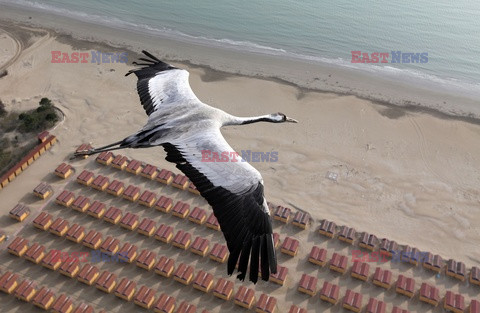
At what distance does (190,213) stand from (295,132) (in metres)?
14.3

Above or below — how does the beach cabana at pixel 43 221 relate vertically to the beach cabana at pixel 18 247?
above

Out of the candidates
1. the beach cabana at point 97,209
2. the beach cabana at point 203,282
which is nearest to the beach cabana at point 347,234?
the beach cabana at point 203,282

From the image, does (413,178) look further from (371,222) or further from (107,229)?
(107,229)

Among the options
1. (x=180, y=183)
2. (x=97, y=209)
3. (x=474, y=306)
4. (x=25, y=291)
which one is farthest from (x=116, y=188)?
(x=474, y=306)

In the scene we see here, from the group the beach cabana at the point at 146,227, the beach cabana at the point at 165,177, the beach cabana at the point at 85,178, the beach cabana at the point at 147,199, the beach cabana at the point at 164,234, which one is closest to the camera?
the beach cabana at the point at 164,234

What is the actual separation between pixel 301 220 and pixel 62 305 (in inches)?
615

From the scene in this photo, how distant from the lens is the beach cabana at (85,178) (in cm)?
2877

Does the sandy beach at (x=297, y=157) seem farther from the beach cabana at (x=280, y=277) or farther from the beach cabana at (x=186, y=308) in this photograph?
the beach cabana at (x=186, y=308)

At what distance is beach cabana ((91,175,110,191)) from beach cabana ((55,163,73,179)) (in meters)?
2.47

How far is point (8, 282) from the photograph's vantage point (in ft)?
73.1

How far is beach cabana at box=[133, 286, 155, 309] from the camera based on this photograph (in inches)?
861

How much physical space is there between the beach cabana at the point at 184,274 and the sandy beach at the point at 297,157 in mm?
633

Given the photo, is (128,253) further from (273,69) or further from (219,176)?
(273,69)

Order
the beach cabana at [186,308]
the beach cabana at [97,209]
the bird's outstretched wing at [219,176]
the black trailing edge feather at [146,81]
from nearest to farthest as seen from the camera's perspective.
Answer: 1. the bird's outstretched wing at [219,176]
2. the black trailing edge feather at [146,81]
3. the beach cabana at [186,308]
4. the beach cabana at [97,209]
